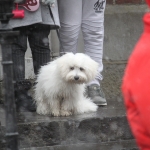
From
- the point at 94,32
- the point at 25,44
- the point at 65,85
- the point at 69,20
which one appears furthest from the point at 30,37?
the point at 94,32

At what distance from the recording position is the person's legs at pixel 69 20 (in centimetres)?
548

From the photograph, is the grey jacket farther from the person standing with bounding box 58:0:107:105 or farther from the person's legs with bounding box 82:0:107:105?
the person's legs with bounding box 82:0:107:105

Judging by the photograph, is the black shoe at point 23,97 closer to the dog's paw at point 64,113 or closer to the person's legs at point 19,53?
the person's legs at point 19,53

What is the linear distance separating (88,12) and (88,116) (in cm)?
110

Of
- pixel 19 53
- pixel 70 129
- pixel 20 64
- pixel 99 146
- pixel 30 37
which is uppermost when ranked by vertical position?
pixel 30 37

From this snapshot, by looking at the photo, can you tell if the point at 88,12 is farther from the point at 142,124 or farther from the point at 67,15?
the point at 142,124

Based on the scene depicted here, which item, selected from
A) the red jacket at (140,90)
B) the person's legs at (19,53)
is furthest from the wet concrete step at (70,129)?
the red jacket at (140,90)

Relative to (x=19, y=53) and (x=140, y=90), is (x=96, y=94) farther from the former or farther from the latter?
(x=140, y=90)

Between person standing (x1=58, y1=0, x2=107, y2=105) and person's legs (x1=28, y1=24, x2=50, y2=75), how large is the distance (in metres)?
0.29

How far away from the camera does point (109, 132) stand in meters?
5.23

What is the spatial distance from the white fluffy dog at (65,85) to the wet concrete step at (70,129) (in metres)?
0.11

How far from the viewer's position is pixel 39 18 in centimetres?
512

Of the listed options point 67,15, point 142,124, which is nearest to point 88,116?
point 67,15

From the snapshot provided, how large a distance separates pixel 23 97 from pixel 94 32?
101 cm
